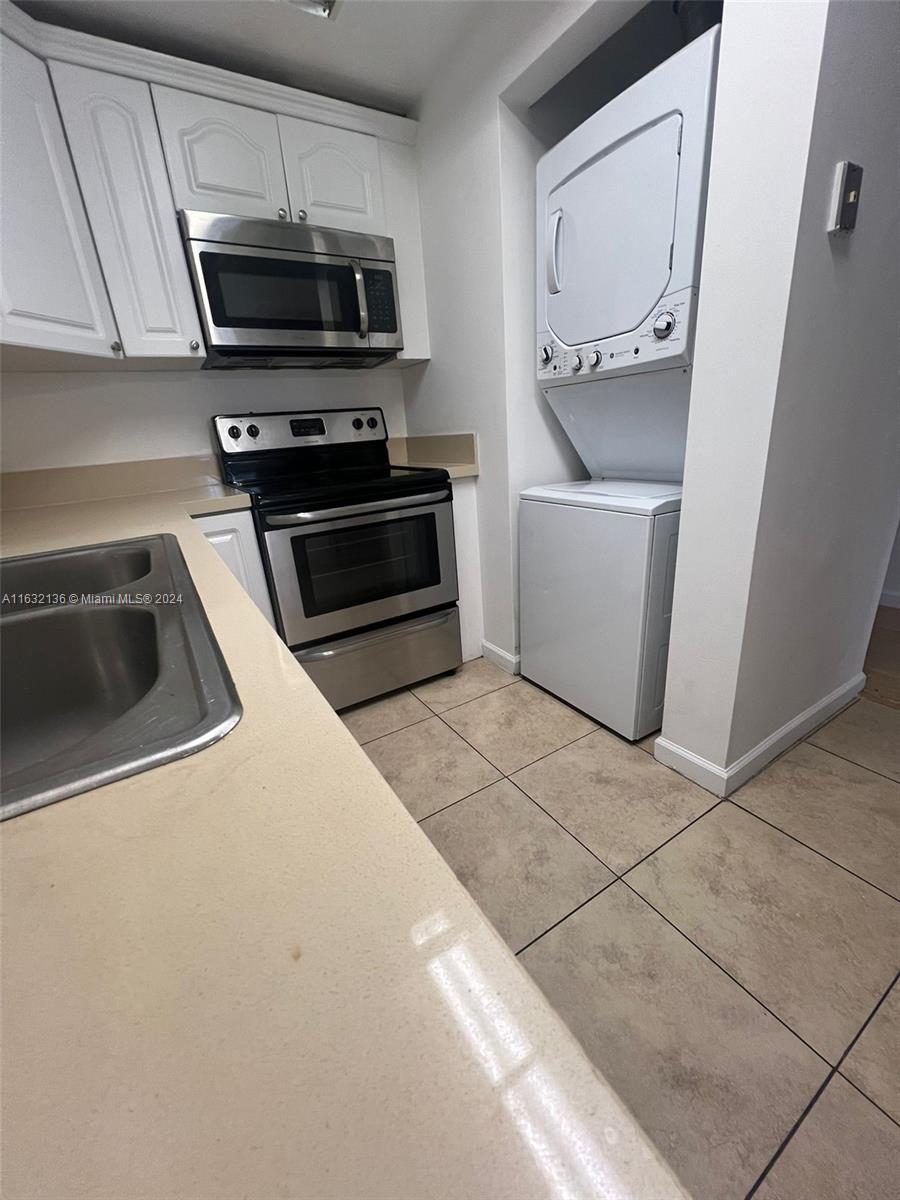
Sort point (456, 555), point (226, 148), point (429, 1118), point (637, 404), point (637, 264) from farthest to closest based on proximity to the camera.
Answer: point (456, 555) < point (226, 148) < point (637, 404) < point (637, 264) < point (429, 1118)

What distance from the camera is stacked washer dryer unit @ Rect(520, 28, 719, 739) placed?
1.23m

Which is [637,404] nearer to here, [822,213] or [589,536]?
[589,536]

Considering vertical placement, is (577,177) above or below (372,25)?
below

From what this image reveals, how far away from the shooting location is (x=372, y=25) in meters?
1.51

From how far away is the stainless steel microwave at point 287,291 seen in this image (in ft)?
5.53

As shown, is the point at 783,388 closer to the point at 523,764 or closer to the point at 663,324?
the point at 663,324

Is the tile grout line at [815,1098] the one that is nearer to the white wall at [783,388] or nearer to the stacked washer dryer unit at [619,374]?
the white wall at [783,388]

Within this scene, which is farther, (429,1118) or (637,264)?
(637,264)

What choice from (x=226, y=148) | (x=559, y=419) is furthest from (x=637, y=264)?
(x=226, y=148)

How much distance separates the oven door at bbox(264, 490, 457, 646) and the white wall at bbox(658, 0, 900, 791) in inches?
37.5

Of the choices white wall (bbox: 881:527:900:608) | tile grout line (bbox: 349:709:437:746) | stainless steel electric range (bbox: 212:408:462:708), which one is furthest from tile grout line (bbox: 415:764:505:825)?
white wall (bbox: 881:527:900:608)

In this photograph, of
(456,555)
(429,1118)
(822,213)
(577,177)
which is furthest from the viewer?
(456,555)

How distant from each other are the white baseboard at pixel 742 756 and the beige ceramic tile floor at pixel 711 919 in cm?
3

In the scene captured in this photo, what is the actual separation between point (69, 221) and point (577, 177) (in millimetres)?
1547
